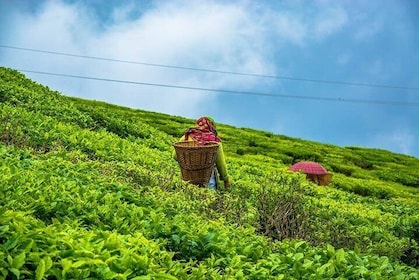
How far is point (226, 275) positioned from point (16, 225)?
1.46 metres

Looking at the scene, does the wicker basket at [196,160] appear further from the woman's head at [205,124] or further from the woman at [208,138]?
the woman's head at [205,124]

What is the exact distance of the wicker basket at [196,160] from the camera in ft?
31.7

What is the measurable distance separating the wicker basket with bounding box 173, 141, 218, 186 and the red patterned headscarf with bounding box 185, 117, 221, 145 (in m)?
0.19

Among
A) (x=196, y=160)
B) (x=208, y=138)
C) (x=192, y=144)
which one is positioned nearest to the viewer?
(x=196, y=160)

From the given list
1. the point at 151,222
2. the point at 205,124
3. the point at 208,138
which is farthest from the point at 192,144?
the point at 151,222

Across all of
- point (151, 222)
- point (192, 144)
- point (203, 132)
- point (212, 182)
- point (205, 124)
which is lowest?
point (151, 222)

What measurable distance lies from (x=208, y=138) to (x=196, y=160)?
2.03 feet

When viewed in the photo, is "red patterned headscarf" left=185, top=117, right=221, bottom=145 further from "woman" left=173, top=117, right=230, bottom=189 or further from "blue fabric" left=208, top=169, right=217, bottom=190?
"blue fabric" left=208, top=169, right=217, bottom=190

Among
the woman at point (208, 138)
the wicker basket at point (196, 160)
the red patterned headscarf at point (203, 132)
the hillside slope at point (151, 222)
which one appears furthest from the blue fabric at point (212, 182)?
the red patterned headscarf at point (203, 132)

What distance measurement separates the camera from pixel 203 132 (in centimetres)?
1034

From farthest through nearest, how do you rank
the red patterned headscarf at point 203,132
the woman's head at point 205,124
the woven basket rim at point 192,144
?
the woman's head at point 205,124 < the red patterned headscarf at point 203,132 < the woven basket rim at point 192,144

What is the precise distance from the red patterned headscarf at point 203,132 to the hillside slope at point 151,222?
2.89ft

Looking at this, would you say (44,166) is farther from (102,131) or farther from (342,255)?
(102,131)

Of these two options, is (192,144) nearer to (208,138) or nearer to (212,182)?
(208,138)
